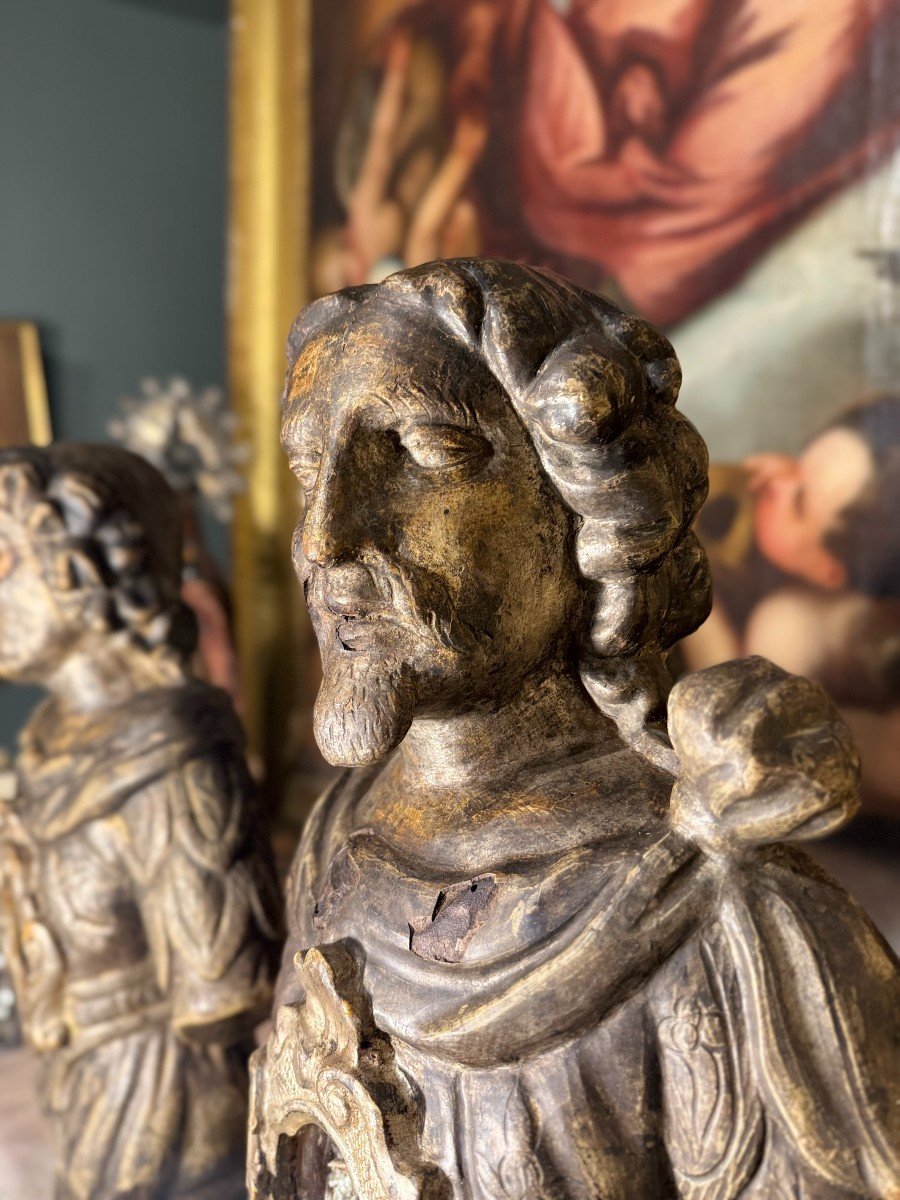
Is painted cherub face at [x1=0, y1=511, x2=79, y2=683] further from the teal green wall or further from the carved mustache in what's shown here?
the teal green wall

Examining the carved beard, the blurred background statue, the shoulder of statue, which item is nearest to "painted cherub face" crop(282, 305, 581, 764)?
the carved beard

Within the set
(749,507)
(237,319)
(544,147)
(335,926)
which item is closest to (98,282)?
(237,319)

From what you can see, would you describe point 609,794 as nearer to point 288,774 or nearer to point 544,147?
point 544,147

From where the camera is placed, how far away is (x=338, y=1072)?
1.10 metres

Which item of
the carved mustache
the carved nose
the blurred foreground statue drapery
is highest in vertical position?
the carved nose

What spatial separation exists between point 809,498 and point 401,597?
1.51 m

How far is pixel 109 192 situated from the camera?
3498 mm

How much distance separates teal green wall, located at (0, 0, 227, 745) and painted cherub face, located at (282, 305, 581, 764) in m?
2.58

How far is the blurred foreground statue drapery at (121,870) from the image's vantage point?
1.73 m

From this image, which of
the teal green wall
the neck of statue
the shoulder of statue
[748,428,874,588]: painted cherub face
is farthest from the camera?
the teal green wall

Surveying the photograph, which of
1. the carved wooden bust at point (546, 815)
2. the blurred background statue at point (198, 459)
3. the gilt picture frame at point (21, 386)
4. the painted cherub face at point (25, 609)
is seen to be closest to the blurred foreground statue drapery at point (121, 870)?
the painted cherub face at point (25, 609)

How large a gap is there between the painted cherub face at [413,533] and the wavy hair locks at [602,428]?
0.08 ft

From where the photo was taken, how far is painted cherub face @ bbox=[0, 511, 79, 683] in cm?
180

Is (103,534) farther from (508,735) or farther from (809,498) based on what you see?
(809,498)
